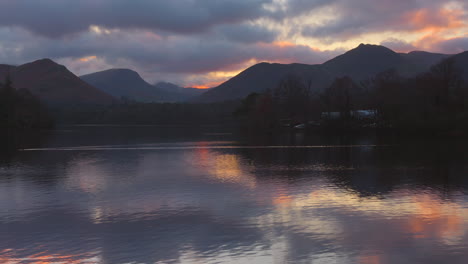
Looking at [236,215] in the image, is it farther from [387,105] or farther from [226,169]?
[387,105]

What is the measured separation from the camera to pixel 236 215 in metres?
22.6

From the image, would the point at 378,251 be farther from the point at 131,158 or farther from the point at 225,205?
the point at 131,158

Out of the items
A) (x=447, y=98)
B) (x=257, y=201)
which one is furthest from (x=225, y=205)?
(x=447, y=98)

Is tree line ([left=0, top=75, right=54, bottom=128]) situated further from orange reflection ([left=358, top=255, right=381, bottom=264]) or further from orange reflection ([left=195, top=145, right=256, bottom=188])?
orange reflection ([left=358, top=255, right=381, bottom=264])

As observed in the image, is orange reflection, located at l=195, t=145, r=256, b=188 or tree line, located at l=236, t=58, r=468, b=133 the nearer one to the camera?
orange reflection, located at l=195, t=145, r=256, b=188

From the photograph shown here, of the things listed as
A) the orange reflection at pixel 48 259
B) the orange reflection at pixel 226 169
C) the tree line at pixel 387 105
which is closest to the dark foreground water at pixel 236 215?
the orange reflection at pixel 48 259

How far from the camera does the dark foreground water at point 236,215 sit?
16.5 metres

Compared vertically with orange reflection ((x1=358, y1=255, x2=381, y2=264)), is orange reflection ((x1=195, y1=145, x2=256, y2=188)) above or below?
above

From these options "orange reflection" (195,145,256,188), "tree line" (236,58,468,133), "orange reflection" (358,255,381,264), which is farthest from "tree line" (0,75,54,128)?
"orange reflection" (358,255,381,264)

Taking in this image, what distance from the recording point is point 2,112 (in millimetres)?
159000

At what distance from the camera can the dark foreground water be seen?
16.5 meters

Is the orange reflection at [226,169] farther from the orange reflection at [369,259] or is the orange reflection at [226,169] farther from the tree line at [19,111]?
the tree line at [19,111]

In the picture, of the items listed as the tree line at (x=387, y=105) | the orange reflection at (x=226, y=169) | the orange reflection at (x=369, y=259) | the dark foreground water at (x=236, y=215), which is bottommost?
the orange reflection at (x=369, y=259)

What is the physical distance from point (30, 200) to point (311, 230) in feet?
61.6
